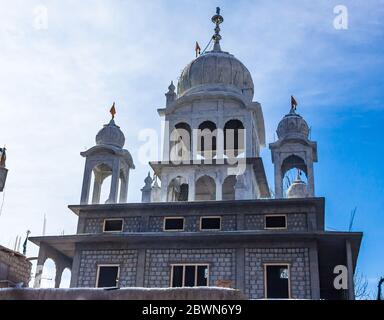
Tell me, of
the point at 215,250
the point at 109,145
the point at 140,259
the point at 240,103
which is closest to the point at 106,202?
the point at 109,145

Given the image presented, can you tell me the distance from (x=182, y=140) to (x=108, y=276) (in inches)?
450

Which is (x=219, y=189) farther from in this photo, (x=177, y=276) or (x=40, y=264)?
(x=40, y=264)

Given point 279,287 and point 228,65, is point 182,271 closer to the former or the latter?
point 279,287

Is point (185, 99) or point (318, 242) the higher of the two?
point (185, 99)

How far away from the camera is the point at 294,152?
104ft

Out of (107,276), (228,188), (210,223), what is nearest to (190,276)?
(210,223)

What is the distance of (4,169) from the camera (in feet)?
96.3

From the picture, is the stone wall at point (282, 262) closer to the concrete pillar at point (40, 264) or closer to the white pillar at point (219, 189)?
the white pillar at point (219, 189)

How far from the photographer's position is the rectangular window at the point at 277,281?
85.4 ft

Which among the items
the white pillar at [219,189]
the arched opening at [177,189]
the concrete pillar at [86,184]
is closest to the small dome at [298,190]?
the white pillar at [219,189]

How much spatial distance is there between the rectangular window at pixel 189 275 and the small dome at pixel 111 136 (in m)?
9.74
